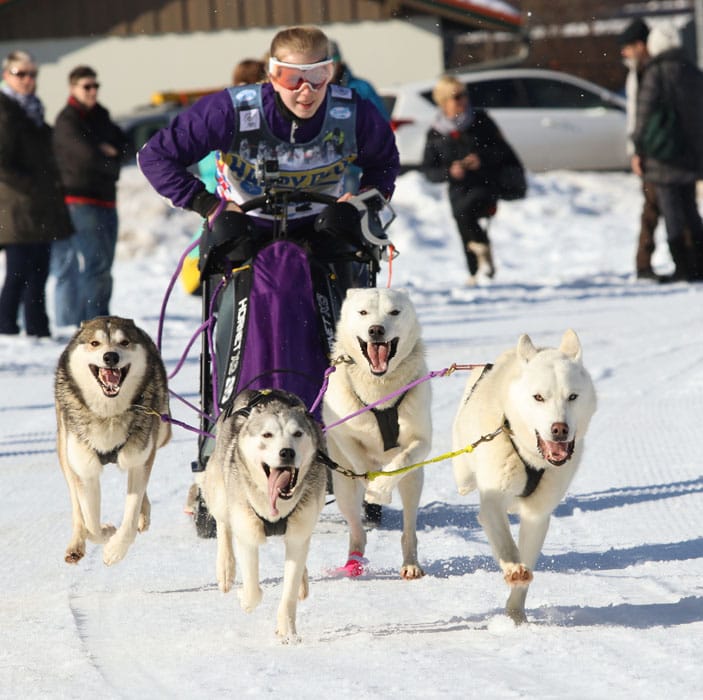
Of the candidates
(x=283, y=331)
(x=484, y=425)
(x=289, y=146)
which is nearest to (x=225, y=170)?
(x=289, y=146)

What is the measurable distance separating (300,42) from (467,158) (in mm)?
7471

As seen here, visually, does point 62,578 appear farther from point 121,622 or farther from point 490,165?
point 490,165

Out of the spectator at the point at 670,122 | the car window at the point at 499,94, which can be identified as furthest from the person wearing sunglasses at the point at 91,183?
the car window at the point at 499,94

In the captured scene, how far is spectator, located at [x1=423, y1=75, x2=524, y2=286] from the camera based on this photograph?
471 inches

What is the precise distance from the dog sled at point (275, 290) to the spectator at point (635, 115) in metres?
7.26

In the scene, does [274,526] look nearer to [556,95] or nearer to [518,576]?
[518,576]

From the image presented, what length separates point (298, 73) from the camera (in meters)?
4.64

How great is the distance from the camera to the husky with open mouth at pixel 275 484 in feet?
12.1

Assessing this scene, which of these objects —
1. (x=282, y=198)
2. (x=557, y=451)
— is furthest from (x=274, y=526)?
(x=282, y=198)

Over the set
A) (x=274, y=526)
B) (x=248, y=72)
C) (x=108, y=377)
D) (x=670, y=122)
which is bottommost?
(x=274, y=526)

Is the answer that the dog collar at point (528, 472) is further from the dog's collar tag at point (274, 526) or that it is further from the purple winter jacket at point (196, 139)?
the purple winter jacket at point (196, 139)

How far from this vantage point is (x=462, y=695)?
3.27 metres

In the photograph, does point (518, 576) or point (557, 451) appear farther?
point (518, 576)

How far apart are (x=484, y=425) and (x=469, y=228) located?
27.3 feet
